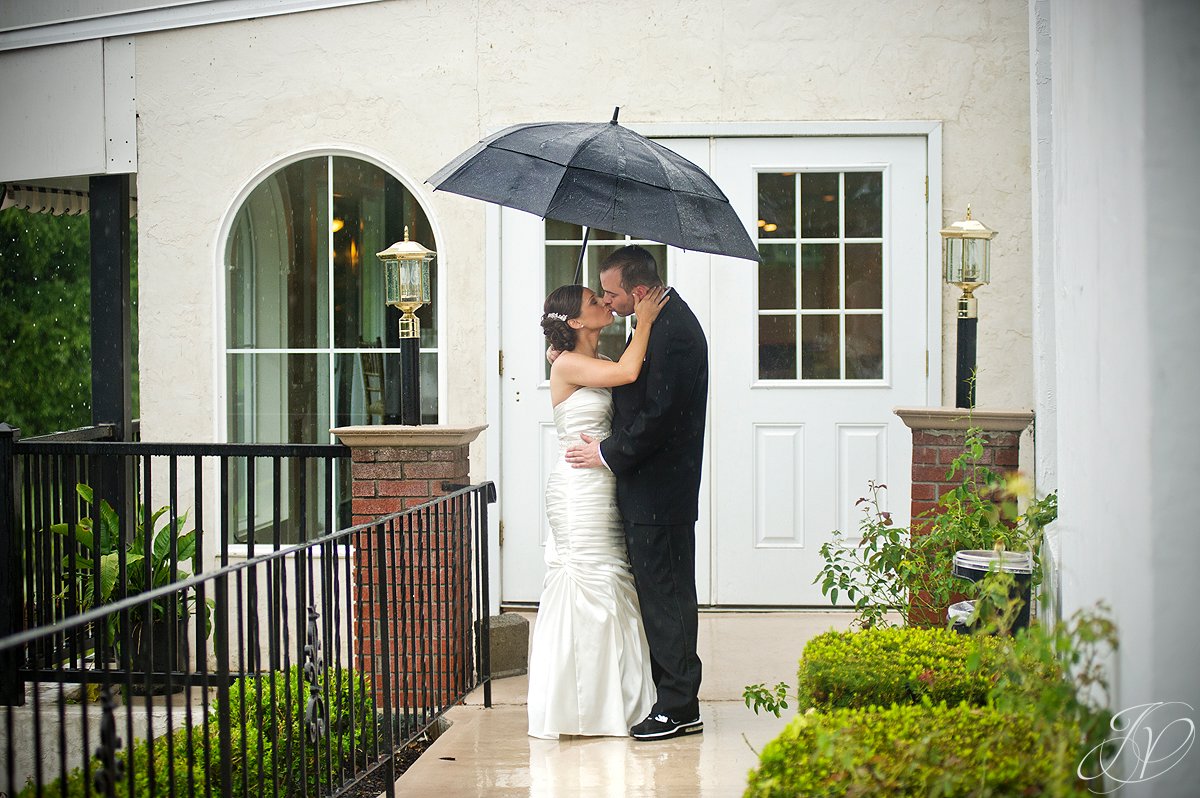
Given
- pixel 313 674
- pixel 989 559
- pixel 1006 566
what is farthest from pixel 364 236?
pixel 1006 566

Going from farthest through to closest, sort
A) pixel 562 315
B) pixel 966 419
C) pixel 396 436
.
Answer: pixel 966 419 → pixel 396 436 → pixel 562 315

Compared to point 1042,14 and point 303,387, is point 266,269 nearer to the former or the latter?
point 303,387

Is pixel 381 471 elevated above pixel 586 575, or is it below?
above

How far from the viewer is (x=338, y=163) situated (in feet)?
24.7

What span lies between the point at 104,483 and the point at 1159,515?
259 inches

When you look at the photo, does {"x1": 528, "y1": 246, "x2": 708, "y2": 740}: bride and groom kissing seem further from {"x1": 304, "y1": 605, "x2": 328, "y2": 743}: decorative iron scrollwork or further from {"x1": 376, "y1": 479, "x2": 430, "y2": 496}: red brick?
{"x1": 304, "y1": 605, "x2": 328, "y2": 743}: decorative iron scrollwork

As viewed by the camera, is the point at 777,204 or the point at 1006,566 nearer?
the point at 1006,566

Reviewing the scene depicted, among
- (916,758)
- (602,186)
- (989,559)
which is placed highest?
(602,186)

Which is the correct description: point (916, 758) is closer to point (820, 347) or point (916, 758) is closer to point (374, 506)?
point (374, 506)

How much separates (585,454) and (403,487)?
3.47 ft

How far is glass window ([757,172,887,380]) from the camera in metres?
7.16

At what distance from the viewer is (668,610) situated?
15.9 feet

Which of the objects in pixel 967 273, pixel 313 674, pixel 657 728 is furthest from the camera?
pixel 967 273

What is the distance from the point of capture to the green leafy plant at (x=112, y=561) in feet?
19.4
